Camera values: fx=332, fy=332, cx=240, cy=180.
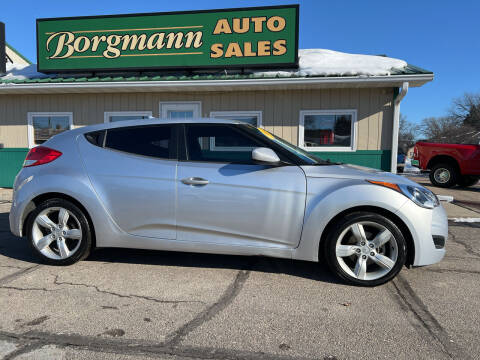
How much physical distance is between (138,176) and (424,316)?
2804 millimetres

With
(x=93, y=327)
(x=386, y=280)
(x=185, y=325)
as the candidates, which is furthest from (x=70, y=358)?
(x=386, y=280)

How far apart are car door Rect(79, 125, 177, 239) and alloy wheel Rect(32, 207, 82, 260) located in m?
0.47

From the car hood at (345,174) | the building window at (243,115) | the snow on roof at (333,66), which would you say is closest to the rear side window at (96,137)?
the car hood at (345,174)

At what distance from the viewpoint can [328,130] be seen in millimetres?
8094

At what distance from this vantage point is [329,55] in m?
9.09

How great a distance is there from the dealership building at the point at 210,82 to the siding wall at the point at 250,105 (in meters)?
0.02

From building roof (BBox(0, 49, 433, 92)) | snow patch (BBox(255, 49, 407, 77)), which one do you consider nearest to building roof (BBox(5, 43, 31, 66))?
building roof (BBox(0, 49, 433, 92))

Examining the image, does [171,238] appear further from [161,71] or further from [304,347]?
[161,71]

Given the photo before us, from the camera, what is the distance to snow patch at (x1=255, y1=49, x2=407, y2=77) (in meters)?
7.43

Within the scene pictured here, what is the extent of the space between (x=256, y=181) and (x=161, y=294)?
1.33m

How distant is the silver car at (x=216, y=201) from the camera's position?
3039mm

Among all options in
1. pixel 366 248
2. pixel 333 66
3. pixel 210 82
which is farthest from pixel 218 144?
pixel 333 66

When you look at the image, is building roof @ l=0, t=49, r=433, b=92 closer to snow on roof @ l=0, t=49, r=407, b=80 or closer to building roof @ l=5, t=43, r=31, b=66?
snow on roof @ l=0, t=49, r=407, b=80

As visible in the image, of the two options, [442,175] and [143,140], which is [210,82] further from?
[442,175]
